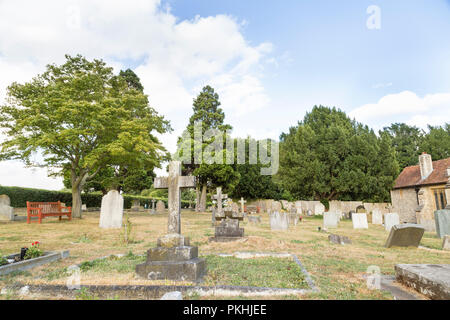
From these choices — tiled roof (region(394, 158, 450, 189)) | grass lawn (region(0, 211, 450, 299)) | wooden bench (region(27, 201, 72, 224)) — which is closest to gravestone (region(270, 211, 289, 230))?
grass lawn (region(0, 211, 450, 299))

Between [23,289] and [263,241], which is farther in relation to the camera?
[263,241]

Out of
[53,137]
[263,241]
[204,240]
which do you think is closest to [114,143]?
[53,137]

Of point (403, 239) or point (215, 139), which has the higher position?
point (215, 139)

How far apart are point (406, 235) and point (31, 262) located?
1070 centimetres

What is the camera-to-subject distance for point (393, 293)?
3873mm

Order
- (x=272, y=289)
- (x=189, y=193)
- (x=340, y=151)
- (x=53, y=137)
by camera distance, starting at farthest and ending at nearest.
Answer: (x=189, y=193) → (x=340, y=151) → (x=53, y=137) → (x=272, y=289)

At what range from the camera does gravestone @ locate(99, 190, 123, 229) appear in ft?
40.9

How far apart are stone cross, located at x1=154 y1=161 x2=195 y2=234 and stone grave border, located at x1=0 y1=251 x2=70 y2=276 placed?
3.26 m

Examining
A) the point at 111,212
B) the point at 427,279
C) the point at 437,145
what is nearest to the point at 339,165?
the point at 437,145

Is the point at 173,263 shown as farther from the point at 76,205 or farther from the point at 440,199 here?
the point at 440,199

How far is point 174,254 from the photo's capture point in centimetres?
463
